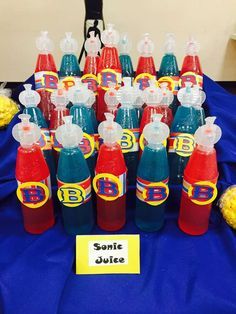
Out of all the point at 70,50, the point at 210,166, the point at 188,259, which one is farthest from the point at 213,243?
the point at 70,50

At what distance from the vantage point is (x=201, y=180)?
2.31ft

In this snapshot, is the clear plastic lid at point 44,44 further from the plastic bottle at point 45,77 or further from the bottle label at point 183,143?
the bottle label at point 183,143

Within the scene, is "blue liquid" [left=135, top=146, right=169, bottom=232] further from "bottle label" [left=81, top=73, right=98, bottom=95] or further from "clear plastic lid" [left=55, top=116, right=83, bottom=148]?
"bottle label" [left=81, top=73, right=98, bottom=95]

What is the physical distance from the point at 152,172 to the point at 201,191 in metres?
0.12

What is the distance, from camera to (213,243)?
0.77 meters

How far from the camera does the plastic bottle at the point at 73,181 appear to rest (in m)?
0.66

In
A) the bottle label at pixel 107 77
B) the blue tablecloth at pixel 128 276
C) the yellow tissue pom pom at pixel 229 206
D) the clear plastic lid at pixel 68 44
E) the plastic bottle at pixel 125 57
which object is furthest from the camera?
the plastic bottle at pixel 125 57

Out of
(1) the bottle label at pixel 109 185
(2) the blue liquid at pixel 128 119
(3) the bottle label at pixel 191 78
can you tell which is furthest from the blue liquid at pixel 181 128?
(3) the bottle label at pixel 191 78

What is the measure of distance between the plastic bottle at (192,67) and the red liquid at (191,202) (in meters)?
0.49

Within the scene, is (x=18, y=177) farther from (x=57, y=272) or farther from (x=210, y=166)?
(x=210, y=166)

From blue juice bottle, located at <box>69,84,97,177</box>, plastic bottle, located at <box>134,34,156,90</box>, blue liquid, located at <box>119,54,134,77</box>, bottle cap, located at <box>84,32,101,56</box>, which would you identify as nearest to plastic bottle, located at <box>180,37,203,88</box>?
plastic bottle, located at <box>134,34,156,90</box>

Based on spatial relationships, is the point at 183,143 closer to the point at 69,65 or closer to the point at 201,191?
the point at 201,191

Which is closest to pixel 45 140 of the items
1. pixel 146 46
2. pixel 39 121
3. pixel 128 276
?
pixel 39 121

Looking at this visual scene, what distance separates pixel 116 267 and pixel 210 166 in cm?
30
